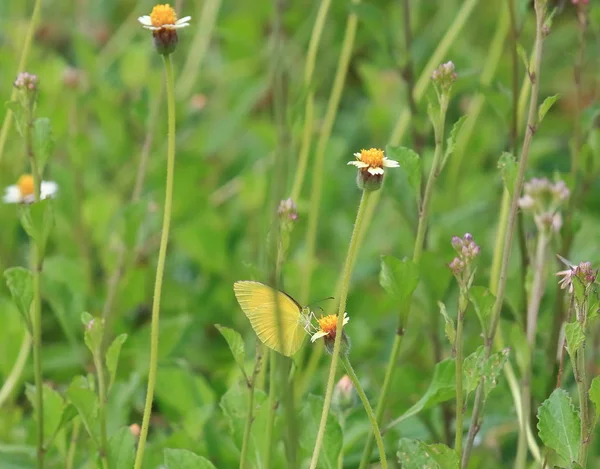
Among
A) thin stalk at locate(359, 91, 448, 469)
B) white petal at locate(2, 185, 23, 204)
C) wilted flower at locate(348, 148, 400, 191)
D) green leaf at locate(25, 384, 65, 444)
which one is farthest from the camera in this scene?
white petal at locate(2, 185, 23, 204)

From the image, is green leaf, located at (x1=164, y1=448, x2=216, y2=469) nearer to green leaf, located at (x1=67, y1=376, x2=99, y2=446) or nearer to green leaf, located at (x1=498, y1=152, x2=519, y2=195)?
green leaf, located at (x1=67, y1=376, x2=99, y2=446)

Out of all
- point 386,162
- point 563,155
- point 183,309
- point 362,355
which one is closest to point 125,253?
point 183,309

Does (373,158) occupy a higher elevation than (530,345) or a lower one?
higher

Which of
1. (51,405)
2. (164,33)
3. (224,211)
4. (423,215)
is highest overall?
(164,33)

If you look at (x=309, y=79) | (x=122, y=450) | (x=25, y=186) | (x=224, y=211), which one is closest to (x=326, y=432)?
(x=122, y=450)

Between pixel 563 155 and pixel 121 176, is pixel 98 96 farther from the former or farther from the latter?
pixel 563 155

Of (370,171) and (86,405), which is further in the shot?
(86,405)

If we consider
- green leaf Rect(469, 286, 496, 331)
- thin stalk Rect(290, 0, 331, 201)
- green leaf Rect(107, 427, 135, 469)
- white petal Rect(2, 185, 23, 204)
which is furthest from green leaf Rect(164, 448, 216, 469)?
white petal Rect(2, 185, 23, 204)

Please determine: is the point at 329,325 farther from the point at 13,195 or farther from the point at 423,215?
the point at 13,195
